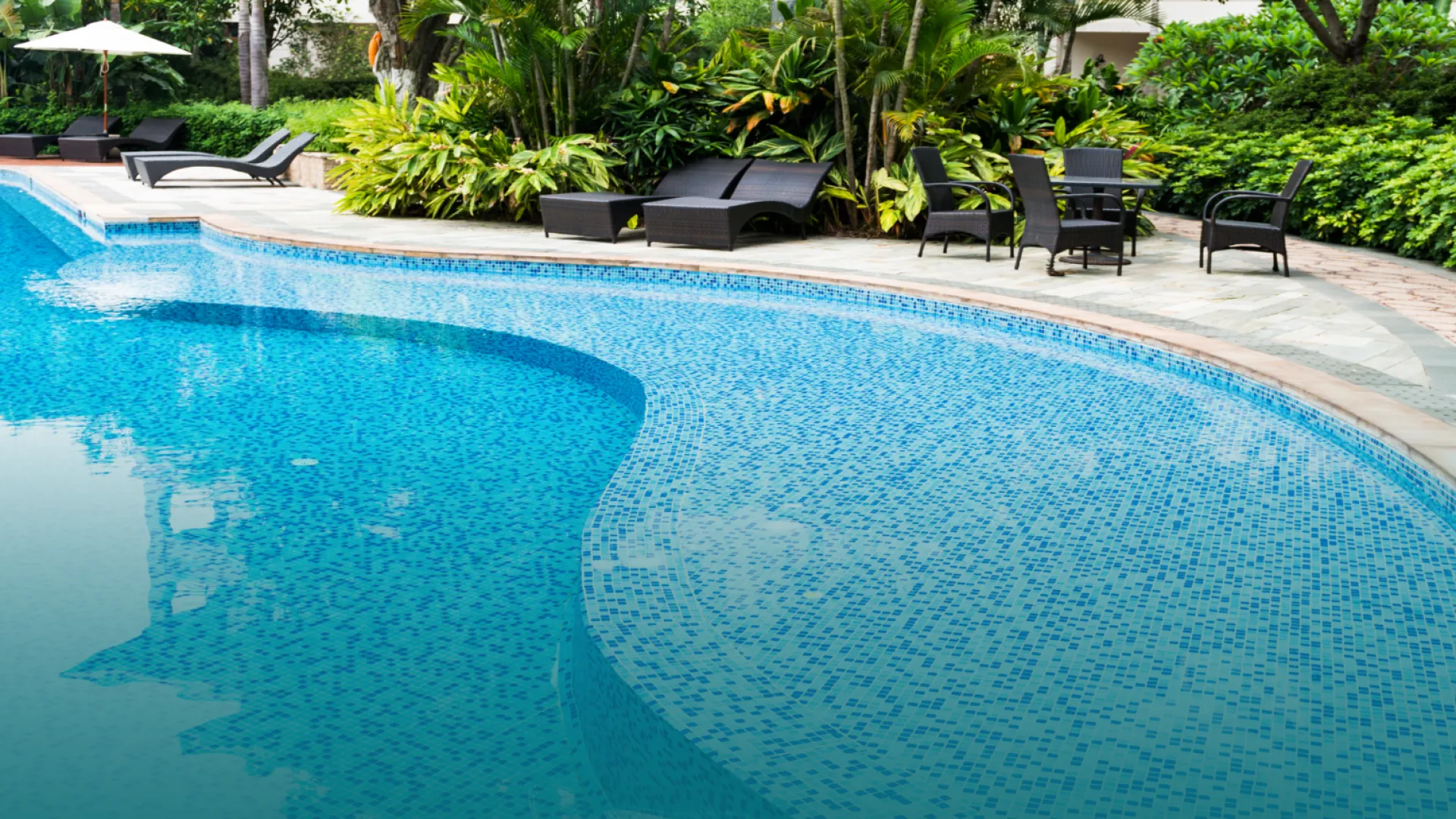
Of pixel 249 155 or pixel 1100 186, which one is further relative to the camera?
pixel 249 155

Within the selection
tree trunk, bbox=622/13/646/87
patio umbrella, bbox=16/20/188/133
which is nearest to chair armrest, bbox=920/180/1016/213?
tree trunk, bbox=622/13/646/87

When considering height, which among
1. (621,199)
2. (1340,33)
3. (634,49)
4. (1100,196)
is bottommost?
(621,199)

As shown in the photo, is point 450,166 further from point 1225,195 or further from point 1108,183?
point 1225,195

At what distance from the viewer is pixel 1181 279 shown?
934cm

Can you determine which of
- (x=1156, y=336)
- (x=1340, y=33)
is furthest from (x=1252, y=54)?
(x=1156, y=336)

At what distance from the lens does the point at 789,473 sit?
4.99 m

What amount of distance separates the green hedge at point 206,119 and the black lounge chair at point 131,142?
14.6 inches

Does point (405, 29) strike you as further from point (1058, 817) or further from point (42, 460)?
point (1058, 817)

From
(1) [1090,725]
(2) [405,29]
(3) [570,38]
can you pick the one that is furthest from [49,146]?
(1) [1090,725]

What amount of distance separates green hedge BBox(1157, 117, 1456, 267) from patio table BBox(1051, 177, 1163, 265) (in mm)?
2127

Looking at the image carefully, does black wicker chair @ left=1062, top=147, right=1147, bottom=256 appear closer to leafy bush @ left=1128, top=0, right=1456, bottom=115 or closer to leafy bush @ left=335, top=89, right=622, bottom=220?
leafy bush @ left=335, top=89, right=622, bottom=220

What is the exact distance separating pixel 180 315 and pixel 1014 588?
6.80 m

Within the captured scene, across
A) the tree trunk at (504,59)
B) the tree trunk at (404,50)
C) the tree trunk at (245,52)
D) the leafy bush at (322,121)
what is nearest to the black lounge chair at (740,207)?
the tree trunk at (504,59)

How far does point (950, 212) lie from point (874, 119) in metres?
1.55
